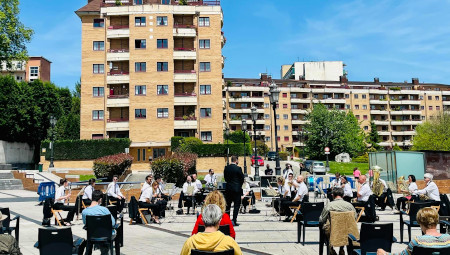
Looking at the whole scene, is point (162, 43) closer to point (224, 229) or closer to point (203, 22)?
point (203, 22)

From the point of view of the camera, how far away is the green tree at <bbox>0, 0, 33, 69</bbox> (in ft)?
121

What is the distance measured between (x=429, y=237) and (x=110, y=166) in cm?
3378

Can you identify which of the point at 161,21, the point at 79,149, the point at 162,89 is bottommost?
the point at 79,149

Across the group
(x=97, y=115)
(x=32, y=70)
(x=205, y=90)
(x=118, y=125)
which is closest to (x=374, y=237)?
(x=205, y=90)

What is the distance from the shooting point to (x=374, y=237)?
6531 mm

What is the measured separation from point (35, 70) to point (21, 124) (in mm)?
43706

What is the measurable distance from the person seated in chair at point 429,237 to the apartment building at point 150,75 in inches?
1862

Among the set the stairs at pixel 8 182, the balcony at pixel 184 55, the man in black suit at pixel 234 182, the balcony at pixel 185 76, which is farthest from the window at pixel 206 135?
the man in black suit at pixel 234 182

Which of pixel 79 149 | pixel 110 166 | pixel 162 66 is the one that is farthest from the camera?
pixel 162 66

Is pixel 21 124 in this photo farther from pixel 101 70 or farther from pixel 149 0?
pixel 149 0

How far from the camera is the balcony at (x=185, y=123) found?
171 ft

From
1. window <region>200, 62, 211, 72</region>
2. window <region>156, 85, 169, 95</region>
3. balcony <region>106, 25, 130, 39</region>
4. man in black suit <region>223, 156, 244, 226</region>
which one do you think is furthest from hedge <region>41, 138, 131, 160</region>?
man in black suit <region>223, 156, 244, 226</region>

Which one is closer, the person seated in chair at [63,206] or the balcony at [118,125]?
the person seated in chair at [63,206]

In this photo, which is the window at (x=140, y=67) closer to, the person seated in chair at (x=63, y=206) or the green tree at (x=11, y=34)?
the green tree at (x=11, y=34)
